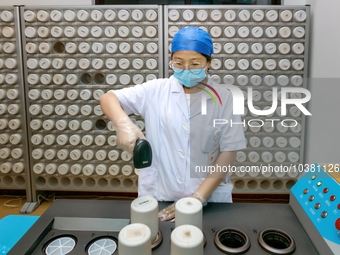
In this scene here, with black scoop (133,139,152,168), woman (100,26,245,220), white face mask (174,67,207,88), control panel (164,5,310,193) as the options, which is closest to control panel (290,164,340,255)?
woman (100,26,245,220)

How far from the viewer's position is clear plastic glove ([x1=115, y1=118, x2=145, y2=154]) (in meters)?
1.07

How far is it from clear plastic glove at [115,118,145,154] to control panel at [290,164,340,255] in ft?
1.75

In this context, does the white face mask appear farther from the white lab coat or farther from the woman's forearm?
the woman's forearm

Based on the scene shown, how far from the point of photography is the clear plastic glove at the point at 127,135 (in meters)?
1.07

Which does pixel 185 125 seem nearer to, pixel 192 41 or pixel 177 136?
pixel 177 136

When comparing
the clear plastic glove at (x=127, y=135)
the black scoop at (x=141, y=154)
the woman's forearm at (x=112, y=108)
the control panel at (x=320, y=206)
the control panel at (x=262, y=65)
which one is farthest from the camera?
the control panel at (x=262, y=65)

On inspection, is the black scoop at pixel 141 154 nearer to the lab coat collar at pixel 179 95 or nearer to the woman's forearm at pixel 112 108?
the woman's forearm at pixel 112 108

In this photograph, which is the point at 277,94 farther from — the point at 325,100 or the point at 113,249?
the point at 113,249

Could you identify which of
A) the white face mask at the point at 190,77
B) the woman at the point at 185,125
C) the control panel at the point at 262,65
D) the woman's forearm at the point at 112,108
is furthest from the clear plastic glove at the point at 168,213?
the control panel at the point at 262,65

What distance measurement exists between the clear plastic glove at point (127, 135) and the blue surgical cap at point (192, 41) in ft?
1.21

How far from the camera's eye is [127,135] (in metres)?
1.08

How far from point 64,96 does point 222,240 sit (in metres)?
1.97

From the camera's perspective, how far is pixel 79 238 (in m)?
0.83

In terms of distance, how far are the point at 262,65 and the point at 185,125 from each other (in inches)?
51.5
